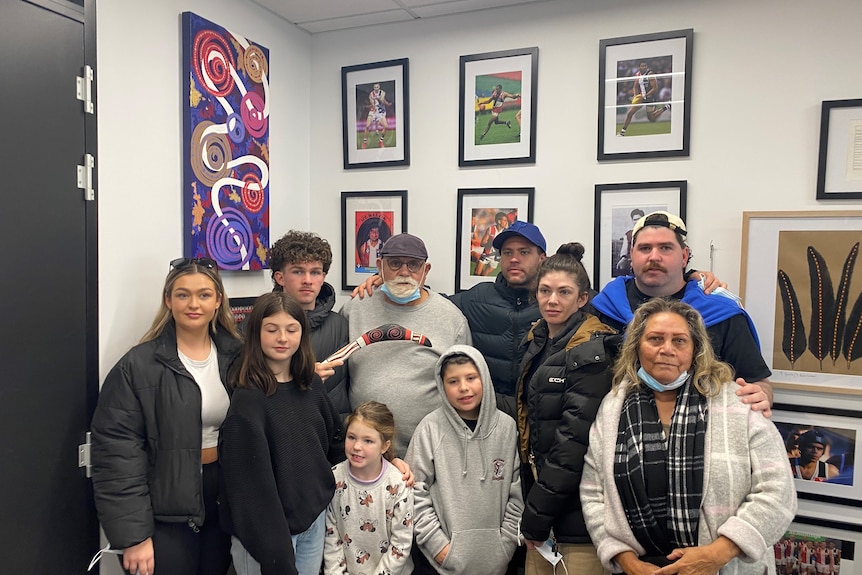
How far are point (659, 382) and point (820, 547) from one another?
1.38 metres

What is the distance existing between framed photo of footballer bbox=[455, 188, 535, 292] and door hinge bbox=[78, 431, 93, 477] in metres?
1.73

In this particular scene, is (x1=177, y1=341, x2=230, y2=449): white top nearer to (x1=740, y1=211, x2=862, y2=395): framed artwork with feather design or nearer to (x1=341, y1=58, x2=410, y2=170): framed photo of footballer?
(x1=341, y1=58, x2=410, y2=170): framed photo of footballer

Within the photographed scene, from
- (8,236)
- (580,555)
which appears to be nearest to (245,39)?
(8,236)

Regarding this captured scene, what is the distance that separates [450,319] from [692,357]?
38.0 inches

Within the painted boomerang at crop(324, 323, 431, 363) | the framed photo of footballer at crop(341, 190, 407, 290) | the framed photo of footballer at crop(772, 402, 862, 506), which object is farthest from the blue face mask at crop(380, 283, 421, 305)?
the framed photo of footballer at crop(772, 402, 862, 506)

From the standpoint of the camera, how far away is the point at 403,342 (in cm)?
225

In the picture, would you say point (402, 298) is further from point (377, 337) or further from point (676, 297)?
point (676, 297)

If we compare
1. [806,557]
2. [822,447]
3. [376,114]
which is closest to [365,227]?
[376,114]

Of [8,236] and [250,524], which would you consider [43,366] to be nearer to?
[8,236]

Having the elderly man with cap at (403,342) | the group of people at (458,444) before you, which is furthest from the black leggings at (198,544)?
the elderly man with cap at (403,342)

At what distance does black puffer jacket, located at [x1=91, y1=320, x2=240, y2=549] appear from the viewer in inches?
68.9

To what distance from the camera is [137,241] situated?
7.16 ft

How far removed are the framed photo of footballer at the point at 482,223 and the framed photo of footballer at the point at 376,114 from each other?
0.45 meters

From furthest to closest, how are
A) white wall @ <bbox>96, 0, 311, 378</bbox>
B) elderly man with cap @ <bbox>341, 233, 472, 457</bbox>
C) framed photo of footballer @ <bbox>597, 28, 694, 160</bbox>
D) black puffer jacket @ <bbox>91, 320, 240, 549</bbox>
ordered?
framed photo of footballer @ <bbox>597, 28, 694, 160</bbox>
elderly man with cap @ <bbox>341, 233, 472, 457</bbox>
white wall @ <bbox>96, 0, 311, 378</bbox>
black puffer jacket @ <bbox>91, 320, 240, 549</bbox>
